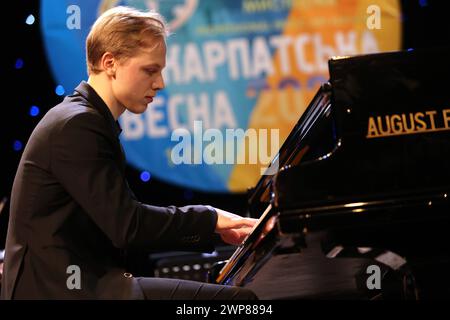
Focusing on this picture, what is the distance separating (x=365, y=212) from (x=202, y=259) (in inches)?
109

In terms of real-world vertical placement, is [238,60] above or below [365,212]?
above

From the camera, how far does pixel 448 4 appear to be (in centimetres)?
515

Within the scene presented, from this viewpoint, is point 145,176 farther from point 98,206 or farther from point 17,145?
point 98,206

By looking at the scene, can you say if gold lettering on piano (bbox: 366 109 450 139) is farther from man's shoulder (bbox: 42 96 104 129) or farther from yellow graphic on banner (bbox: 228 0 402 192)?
yellow graphic on banner (bbox: 228 0 402 192)

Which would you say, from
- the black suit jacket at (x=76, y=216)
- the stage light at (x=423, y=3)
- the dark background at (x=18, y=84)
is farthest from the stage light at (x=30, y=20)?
the black suit jacket at (x=76, y=216)

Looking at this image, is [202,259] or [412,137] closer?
[412,137]

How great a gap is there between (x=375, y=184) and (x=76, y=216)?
3.05ft

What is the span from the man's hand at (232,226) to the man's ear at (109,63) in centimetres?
57

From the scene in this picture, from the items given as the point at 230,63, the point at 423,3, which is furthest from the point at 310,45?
the point at 423,3

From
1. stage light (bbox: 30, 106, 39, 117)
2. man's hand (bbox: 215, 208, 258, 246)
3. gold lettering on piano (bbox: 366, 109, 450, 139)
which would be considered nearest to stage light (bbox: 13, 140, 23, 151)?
stage light (bbox: 30, 106, 39, 117)

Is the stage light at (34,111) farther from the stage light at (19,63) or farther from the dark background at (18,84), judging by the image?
the stage light at (19,63)
